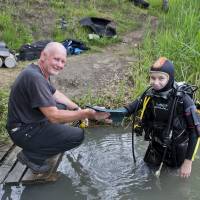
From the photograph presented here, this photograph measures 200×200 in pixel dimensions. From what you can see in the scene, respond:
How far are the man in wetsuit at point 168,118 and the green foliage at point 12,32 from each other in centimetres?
466

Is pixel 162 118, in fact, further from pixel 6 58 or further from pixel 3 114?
pixel 6 58

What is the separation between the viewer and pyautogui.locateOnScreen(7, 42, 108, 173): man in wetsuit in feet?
13.5

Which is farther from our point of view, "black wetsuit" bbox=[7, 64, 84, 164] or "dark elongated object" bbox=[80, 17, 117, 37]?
"dark elongated object" bbox=[80, 17, 117, 37]

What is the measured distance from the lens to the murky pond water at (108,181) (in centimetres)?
435

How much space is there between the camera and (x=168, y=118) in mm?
4375

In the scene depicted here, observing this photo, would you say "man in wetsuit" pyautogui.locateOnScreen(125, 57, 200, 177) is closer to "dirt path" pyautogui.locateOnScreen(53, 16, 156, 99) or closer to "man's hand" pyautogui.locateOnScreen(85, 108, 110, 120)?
"man's hand" pyautogui.locateOnScreen(85, 108, 110, 120)

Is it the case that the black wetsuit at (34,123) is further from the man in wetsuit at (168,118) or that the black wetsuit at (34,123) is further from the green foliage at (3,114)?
the green foliage at (3,114)

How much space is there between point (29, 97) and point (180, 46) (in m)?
3.32

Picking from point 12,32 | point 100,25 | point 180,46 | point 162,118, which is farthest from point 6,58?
point 162,118

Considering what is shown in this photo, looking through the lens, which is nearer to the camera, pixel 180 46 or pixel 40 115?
pixel 40 115

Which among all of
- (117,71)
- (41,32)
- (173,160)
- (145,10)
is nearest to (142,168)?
(173,160)

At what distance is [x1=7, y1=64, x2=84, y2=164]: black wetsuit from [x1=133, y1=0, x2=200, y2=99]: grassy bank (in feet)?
7.46

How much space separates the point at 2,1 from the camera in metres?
10.3

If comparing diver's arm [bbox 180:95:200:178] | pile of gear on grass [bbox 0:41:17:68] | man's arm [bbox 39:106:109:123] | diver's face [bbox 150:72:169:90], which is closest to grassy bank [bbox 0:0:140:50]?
pile of gear on grass [bbox 0:41:17:68]
